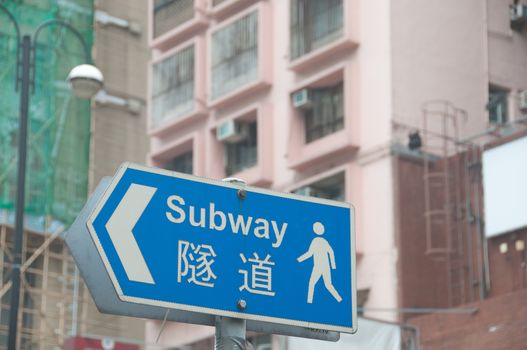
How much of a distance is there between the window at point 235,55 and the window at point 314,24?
1065 mm

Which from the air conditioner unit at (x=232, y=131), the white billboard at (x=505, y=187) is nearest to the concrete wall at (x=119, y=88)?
the air conditioner unit at (x=232, y=131)

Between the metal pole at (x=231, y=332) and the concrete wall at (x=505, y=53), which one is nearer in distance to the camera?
the metal pole at (x=231, y=332)

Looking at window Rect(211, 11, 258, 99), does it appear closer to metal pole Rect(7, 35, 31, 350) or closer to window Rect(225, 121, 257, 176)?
window Rect(225, 121, 257, 176)

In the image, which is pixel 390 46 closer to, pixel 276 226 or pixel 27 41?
pixel 27 41

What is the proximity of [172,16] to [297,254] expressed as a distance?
87.8 ft

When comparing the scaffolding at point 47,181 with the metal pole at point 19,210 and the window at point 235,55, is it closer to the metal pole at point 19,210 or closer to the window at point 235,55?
the window at point 235,55

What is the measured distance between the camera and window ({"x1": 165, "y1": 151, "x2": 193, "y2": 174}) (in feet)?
101

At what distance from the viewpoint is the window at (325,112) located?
87.5 feet

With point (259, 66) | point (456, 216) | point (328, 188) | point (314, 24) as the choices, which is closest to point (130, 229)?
point (456, 216)

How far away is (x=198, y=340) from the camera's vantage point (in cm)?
2830

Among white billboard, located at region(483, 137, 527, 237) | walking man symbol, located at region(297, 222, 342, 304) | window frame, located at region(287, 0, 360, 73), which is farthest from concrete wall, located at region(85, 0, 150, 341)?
walking man symbol, located at region(297, 222, 342, 304)

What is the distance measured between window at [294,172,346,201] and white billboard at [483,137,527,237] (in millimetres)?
3543

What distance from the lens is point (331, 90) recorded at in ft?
88.5

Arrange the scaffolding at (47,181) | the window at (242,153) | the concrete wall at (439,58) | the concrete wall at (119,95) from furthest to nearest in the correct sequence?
the concrete wall at (119,95) < the scaffolding at (47,181) < the window at (242,153) < the concrete wall at (439,58)
